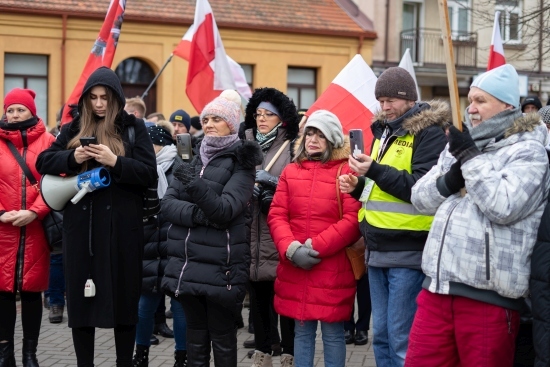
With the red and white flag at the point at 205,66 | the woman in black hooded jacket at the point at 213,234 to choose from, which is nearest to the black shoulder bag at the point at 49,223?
the woman in black hooded jacket at the point at 213,234

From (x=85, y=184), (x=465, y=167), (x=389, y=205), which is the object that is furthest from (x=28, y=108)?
(x=465, y=167)

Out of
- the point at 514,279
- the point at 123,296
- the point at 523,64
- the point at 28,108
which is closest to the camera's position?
the point at 514,279

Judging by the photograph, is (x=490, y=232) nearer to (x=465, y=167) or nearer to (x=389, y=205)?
(x=465, y=167)

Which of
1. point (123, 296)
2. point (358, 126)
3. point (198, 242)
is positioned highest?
point (358, 126)

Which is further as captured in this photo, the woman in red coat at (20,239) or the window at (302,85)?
the window at (302,85)

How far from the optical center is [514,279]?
4.29 meters

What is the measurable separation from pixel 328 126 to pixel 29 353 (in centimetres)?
283

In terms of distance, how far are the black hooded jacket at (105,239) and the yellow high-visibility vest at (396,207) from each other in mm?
1494

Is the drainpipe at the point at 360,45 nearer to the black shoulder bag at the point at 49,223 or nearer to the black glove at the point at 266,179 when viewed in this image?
the black glove at the point at 266,179

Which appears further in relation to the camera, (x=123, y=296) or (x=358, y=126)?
(x=358, y=126)

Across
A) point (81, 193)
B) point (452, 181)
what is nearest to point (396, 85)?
point (452, 181)

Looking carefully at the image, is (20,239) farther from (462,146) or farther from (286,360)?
(462,146)

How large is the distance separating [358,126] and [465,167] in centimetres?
368

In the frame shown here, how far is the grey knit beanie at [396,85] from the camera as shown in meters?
5.49
